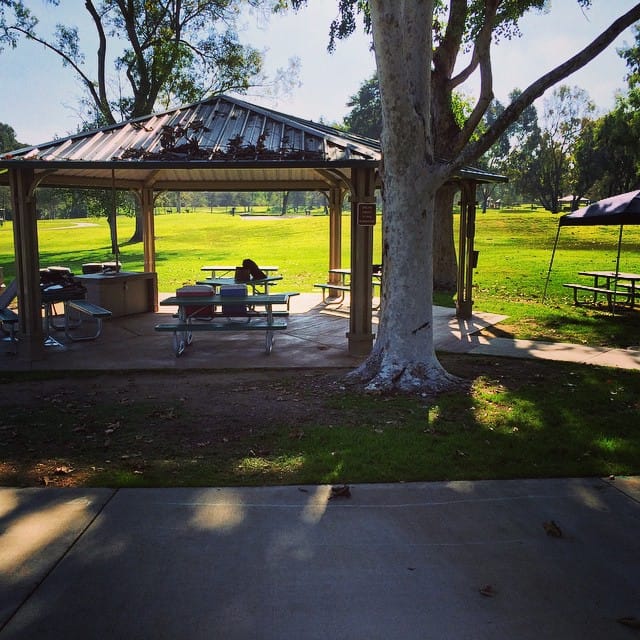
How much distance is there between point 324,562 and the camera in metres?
3.71

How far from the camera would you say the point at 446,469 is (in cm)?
515

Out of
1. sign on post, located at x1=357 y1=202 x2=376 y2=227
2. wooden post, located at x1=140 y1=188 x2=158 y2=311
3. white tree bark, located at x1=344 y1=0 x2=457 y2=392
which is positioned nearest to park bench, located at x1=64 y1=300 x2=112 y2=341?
wooden post, located at x1=140 y1=188 x2=158 y2=311

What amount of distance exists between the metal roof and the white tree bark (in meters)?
A: 1.11

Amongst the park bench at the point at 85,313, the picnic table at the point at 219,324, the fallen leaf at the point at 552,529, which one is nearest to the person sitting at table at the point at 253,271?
the picnic table at the point at 219,324

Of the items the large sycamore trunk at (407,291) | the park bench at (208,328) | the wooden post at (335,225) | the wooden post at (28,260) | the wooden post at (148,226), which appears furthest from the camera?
the wooden post at (335,225)

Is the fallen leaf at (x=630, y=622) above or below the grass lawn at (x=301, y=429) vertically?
above

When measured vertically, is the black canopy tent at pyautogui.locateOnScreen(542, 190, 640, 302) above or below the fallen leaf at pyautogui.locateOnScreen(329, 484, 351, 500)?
above

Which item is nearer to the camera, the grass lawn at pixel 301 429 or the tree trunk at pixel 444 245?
the grass lawn at pixel 301 429

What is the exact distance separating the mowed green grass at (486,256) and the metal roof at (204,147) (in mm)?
3509

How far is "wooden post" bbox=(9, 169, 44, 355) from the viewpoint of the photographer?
29.9ft

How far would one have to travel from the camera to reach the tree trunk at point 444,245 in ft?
56.3

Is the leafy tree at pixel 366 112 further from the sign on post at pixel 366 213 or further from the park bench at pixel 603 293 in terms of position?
the sign on post at pixel 366 213

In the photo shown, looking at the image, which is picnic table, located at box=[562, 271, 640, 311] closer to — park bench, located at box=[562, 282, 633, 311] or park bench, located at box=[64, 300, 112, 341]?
park bench, located at box=[562, 282, 633, 311]

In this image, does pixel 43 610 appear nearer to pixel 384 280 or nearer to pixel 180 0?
pixel 384 280
